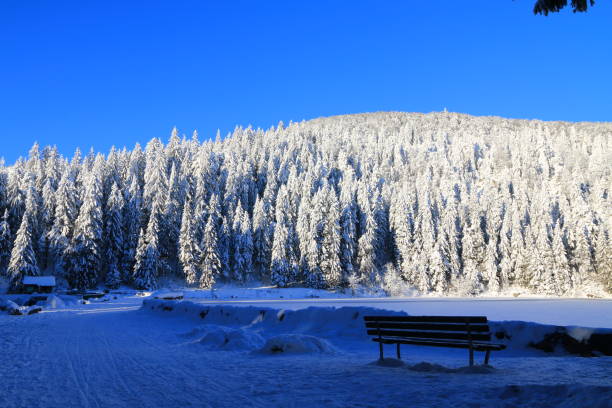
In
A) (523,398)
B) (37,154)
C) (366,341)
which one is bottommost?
(366,341)

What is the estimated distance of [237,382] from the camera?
6621 mm

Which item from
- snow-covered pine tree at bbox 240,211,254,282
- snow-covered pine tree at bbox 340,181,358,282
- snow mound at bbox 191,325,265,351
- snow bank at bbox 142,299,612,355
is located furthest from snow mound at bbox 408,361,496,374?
snow-covered pine tree at bbox 240,211,254,282

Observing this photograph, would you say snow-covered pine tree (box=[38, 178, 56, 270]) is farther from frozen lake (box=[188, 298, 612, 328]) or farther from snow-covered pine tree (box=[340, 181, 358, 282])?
snow-covered pine tree (box=[340, 181, 358, 282])

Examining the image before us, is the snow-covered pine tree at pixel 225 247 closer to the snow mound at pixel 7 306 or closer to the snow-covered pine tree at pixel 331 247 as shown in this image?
the snow-covered pine tree at pixel 331 247

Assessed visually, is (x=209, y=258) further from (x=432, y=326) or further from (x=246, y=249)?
(x=432, y=326)

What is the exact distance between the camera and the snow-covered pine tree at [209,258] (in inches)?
2435

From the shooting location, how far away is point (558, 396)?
467cm

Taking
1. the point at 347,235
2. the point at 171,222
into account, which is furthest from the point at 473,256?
the point at 171,222

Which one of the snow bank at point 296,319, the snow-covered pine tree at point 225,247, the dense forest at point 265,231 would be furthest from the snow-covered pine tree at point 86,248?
the snow bank at point 296,319

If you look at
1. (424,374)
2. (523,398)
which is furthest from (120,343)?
(523,398)

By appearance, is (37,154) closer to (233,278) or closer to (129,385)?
(233,278)

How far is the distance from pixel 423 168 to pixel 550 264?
65722 millimetres

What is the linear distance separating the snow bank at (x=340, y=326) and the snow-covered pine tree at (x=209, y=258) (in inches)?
1487

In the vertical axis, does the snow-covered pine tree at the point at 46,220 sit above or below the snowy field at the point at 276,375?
above
